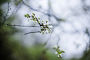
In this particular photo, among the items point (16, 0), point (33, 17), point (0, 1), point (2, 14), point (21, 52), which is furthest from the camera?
point (21, 52)

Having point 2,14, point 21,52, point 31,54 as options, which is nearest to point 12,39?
point 21,52

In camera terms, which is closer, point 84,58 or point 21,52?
point 84,58

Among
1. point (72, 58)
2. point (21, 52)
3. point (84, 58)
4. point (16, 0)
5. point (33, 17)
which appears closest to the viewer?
point (33, 17)

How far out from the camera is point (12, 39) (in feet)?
17.9

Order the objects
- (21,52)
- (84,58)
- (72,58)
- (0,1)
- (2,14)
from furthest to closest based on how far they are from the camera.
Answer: (21,52) < (0,1) < (72,58) < (84,58) < (2,14)

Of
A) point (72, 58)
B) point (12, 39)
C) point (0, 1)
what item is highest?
point (0, 1)

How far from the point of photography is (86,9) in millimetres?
3422

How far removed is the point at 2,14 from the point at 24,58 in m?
3.64

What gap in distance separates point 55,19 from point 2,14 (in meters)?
1.50

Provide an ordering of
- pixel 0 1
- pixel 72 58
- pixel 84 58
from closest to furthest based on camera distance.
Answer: pixel 84 58 → pixel 72 58 → pixel 0 1

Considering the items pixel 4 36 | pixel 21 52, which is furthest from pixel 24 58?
pixel 4 36

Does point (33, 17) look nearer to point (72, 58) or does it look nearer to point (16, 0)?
point (16, 0)

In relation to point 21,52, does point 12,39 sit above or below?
above

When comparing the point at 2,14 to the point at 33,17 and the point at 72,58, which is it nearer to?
the point at 33,17
